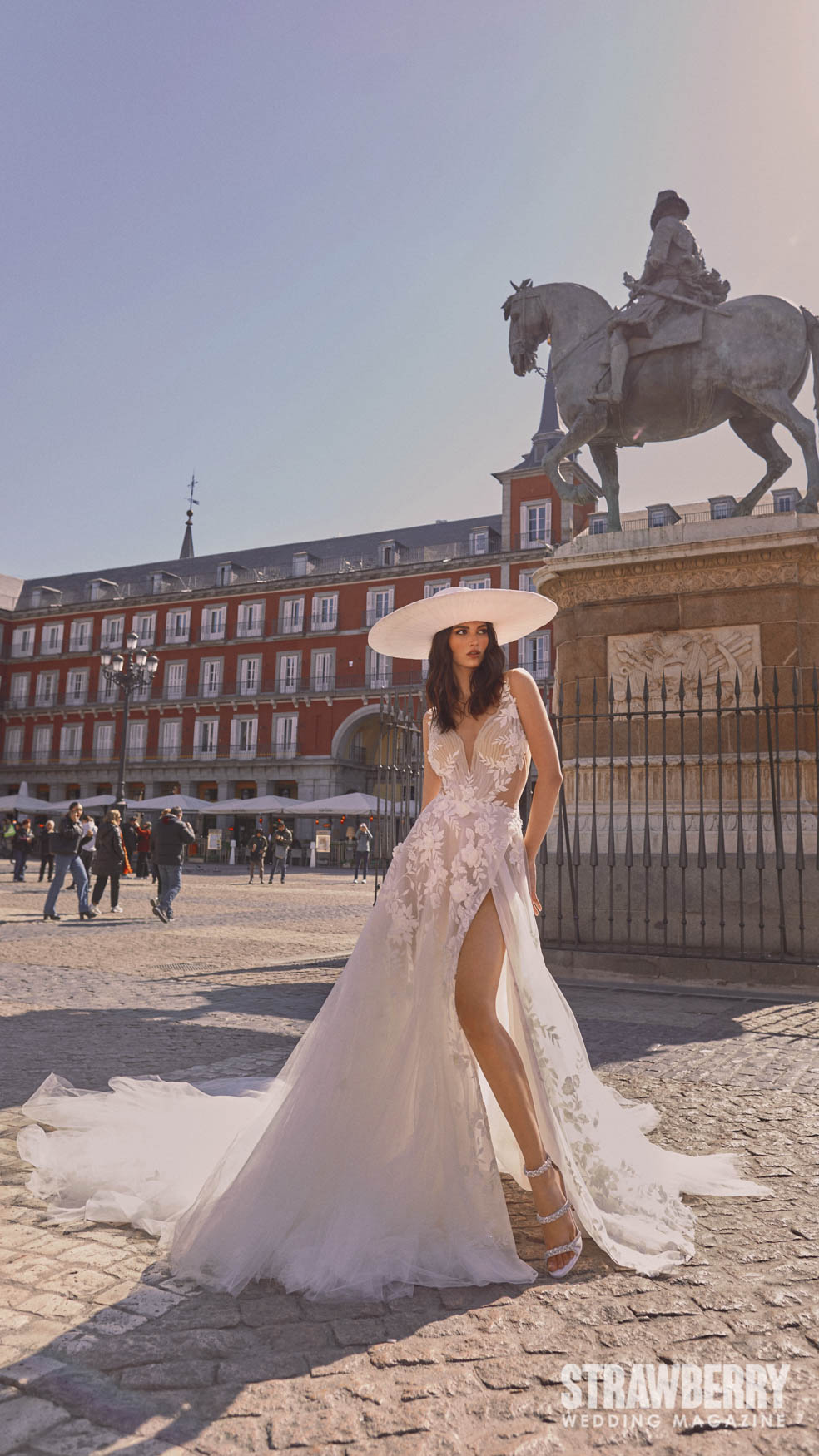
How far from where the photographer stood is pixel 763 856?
6.82 m

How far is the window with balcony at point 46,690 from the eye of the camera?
160ft

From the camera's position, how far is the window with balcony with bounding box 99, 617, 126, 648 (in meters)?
48.2

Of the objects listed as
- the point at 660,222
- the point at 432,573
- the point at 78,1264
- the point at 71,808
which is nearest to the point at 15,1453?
the point at 78,1264

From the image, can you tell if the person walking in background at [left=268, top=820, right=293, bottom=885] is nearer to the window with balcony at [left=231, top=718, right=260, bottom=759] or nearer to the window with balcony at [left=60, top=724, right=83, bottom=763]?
the window with balcony at [left=231, top=718, right=260, bottom=759]

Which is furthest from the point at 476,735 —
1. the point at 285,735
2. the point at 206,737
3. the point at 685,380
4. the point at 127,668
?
the point at 206,737

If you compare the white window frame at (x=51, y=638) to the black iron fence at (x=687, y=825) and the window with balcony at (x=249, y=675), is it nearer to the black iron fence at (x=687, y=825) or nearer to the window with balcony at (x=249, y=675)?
the window with balcony at (x=249, y=675)

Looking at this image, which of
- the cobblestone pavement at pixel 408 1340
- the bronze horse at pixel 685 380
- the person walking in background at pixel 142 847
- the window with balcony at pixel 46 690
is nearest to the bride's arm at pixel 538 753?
the cobblestone pavement at pixel 408 1340

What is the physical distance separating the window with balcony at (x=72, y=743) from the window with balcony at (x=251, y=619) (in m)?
9.48

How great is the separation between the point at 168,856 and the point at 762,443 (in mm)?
8299

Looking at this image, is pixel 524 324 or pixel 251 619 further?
pixel 251 619

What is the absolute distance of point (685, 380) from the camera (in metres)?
8.24

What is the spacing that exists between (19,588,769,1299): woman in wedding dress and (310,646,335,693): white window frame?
39.8 metres

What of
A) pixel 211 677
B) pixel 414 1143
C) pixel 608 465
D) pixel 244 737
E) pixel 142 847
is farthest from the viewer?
pixel 211 677

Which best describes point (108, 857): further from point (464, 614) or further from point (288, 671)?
point (288, 671)
